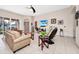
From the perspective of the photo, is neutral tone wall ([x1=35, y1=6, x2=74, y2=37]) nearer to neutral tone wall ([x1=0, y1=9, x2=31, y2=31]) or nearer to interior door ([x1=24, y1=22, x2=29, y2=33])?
interior door ([x1=24, y1=22, x2=29, y2=33])

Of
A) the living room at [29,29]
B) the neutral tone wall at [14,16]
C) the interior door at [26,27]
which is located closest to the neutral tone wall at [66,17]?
the living room at [29,29]

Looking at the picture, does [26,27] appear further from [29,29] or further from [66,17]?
[66,17]

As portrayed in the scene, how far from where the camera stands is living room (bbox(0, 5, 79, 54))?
3.50 meters

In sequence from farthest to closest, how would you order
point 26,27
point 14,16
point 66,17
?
1. point 66,17
2. point 26,27
3. point 14,16

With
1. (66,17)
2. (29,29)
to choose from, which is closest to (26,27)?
(29,29)

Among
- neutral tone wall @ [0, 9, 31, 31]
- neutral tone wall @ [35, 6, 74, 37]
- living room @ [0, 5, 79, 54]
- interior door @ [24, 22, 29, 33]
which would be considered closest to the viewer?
living room @ [0, 5, 79, 54]

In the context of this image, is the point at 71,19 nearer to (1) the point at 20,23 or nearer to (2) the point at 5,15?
(1) the point at 20,23

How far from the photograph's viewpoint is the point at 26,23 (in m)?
4.96

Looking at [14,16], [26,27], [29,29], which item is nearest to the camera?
[14,16]

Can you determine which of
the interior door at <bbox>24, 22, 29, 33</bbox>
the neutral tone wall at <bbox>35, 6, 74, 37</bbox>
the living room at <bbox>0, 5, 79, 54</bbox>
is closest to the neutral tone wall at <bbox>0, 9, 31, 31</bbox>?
the living room at <bbox>0, 5, 79, 54</bbox>

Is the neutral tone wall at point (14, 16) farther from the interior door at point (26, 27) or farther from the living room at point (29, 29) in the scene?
the interior door at point (26, 27)

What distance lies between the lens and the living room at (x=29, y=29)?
11.5ft

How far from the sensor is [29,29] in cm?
553

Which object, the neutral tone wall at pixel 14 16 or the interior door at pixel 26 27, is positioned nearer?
the neutral tone wall at pixel 14 16
